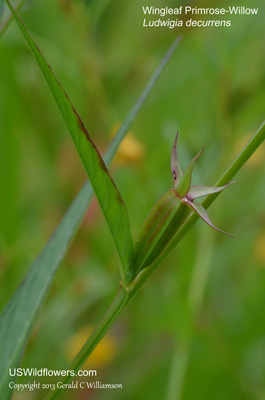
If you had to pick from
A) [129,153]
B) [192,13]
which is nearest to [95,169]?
[129,153]

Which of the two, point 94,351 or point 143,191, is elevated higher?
point 143,191

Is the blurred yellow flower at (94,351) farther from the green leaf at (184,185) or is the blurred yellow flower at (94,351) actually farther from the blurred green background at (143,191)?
the green leaf at (184,185)

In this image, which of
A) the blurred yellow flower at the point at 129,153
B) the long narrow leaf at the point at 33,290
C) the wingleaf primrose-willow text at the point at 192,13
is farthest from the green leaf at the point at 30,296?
the wingleaf primrose-willow text at the point at 192,13

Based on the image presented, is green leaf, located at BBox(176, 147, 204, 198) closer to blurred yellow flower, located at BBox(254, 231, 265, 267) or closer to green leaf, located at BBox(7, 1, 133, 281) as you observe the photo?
green leaf, located at BBox(7, 1, 133, 281)

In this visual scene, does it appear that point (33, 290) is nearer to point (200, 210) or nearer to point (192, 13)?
point (200, 210)

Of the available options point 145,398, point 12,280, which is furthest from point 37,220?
point 145,398

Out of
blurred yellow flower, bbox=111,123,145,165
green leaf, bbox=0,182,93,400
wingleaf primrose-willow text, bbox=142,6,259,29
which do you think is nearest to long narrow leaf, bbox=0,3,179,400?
green leaf, bbox=0,182,93,400
